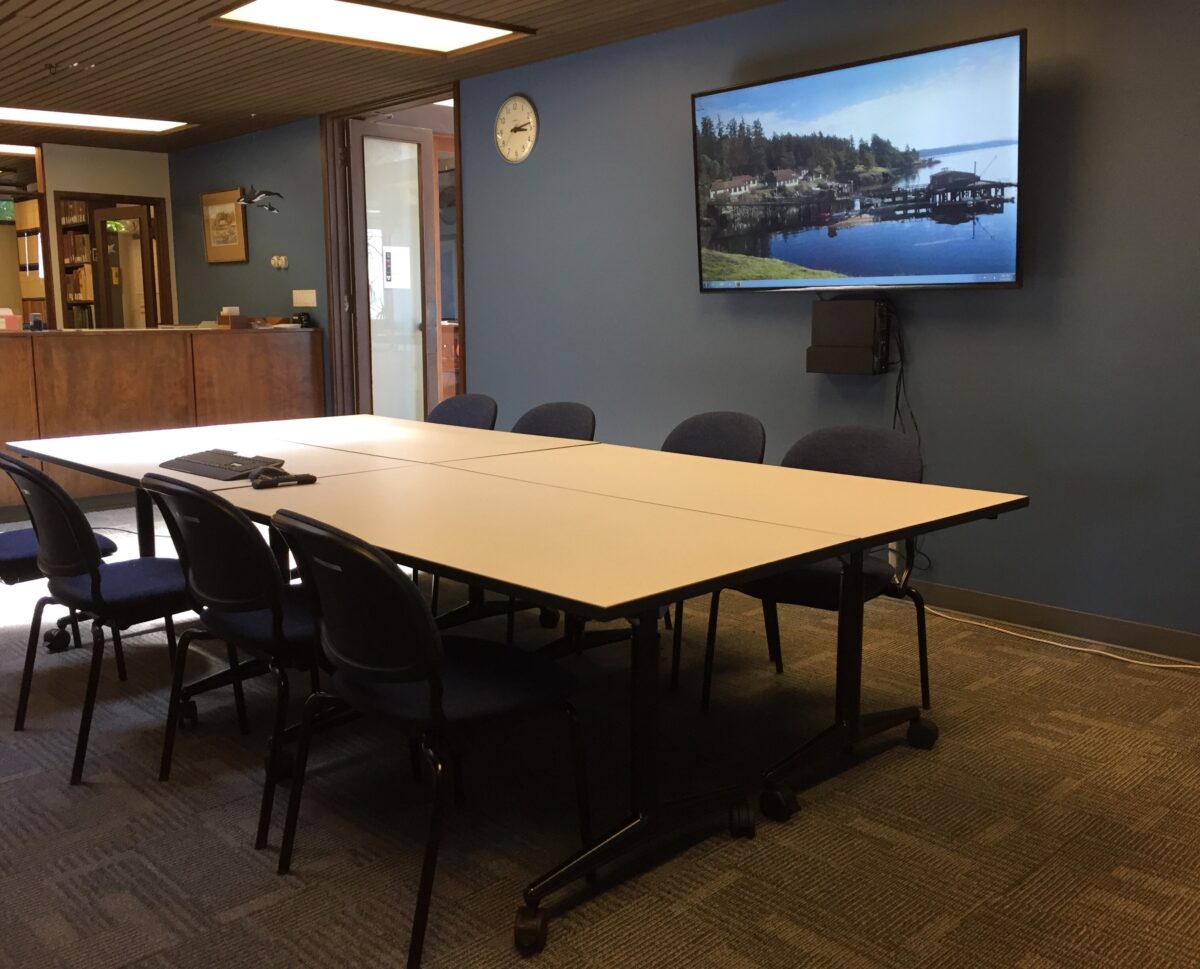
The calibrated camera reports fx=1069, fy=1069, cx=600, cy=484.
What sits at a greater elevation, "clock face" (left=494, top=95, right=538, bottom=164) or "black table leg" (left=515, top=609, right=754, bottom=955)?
"clock face" (left=494, top=95, right=538, bottom=164)

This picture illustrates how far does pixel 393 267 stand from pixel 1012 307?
16.4 ft

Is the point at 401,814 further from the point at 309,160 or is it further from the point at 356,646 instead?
the point at 309,160

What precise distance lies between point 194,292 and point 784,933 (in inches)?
321

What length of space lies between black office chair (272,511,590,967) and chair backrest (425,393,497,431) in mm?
2335

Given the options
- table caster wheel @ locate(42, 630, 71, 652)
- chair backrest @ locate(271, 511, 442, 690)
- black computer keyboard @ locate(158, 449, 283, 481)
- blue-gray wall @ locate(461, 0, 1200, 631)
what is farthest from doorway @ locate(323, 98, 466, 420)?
chair backrest @ locate(271, 511, 442, 690)

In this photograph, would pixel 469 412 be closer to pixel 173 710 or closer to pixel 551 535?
pixel 173 710

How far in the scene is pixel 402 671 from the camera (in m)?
2.03

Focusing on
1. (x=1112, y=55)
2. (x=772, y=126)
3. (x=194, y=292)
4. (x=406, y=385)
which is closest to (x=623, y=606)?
(x=1112, y=55)

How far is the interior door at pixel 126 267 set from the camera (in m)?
9.12

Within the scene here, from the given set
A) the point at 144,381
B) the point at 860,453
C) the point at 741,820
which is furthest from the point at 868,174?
the point at 144,381

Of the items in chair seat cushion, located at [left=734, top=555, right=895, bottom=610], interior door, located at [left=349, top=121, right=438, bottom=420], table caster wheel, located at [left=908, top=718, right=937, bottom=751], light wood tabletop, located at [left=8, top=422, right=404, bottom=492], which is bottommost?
table caster wheel, located at [left=908, top=718, right=937, bottom=751]

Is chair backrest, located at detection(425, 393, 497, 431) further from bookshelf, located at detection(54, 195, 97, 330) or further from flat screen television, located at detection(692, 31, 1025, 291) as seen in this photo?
bookshelf, located at detection(54, 195, 97, 330)

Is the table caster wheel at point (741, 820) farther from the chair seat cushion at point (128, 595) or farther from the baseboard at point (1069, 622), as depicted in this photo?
the baseboard at point (1069, 622)

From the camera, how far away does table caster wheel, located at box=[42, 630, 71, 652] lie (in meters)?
3.89
